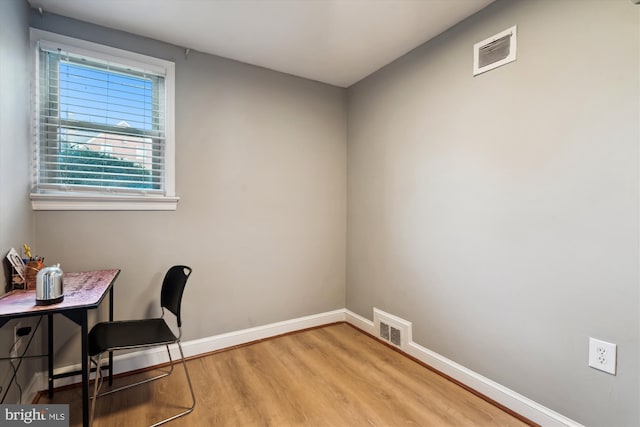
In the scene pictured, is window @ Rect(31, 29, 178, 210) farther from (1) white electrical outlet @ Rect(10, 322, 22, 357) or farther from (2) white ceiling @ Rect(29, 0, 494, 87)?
(1) white electrical outlet @ Rect(10, 322, 22, 357)

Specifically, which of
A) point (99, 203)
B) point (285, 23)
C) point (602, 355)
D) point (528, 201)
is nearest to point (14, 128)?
point (99, 203)

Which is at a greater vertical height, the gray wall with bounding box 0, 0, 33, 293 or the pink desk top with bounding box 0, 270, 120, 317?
the gray wall with bounding box 0, 0, 33, 293

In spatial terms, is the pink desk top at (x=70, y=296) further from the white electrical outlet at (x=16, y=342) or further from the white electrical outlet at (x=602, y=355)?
the white electrical outlet at (x=602, y=355)

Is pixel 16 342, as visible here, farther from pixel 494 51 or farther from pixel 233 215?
pixel 494 51

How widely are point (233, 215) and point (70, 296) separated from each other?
1252 millimetres

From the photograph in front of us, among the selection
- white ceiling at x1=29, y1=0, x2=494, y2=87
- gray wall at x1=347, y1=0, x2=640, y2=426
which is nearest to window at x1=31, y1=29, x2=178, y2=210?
white ceiling at x1=29, y1=0, x2=494, y2=87

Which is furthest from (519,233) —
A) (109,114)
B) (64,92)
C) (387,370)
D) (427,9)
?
(64,92)

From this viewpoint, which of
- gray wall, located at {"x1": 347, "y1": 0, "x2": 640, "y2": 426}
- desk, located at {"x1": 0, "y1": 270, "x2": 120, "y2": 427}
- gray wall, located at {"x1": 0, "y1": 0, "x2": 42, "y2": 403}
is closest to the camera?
desk, located at {"x1": 0, "y1": 270, "x2": 120, "y2": 427}

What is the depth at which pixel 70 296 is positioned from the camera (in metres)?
1.46

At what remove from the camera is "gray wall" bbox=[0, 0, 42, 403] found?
1.49 meters

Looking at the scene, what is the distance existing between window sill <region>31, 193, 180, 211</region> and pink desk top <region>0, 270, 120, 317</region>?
1.44 feet

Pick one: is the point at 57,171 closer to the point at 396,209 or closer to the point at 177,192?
the point at 177,192

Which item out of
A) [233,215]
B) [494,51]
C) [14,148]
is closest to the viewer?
[14,148]

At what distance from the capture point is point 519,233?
1742 mm
